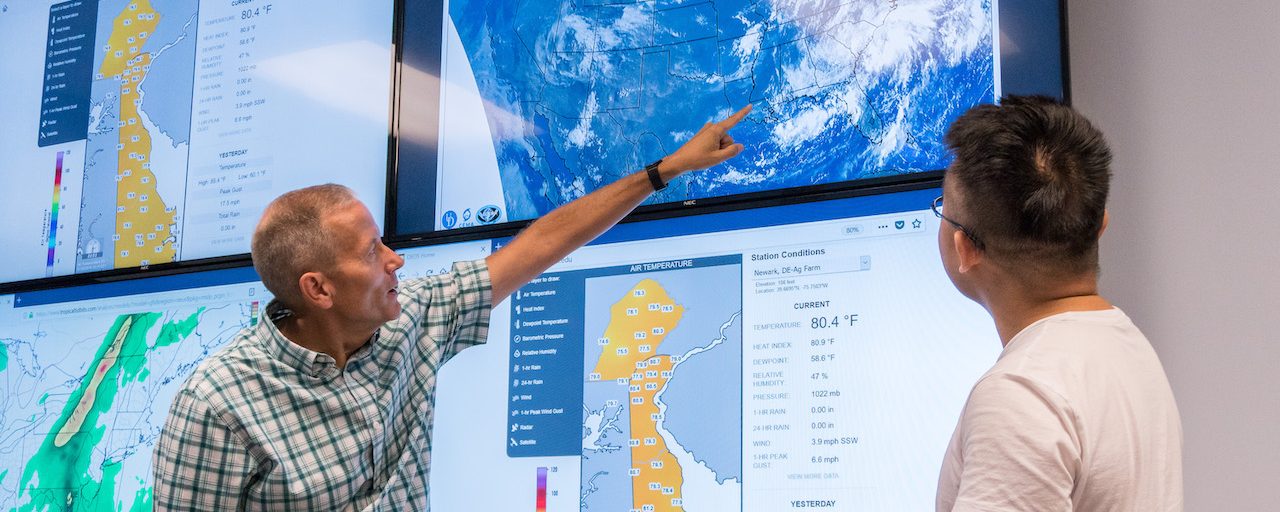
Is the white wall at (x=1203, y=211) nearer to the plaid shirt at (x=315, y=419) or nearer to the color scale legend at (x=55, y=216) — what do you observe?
the plaid shirt at (x=315, y=419)

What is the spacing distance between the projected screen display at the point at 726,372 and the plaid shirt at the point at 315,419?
1.46 feet

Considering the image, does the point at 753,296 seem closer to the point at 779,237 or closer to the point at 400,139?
the point at 779,237

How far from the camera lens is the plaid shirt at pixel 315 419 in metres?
1.68

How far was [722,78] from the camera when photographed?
2303mm

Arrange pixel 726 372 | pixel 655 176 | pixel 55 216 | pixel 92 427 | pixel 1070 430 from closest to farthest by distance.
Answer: pixel 1070 430, pixel 655 176, pixel 726 372, pixel 92 427, pixel 55 216

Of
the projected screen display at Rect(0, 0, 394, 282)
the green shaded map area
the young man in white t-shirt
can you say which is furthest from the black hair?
the green shaded map area

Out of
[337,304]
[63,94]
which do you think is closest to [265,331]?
[337,304]

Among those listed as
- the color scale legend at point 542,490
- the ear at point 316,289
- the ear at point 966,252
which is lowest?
the color scale legend at point 542,490

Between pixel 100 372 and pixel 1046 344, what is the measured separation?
273cm

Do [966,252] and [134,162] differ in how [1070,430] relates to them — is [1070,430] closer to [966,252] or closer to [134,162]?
[966,252]

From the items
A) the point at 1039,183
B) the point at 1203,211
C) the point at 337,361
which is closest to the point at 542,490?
the point at 337,361

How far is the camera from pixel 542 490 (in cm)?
234

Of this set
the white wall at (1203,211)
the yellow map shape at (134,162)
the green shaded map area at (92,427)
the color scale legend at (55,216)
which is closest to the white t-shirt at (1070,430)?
the white wall at (1203,211)

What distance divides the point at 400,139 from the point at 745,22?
3.05ft
